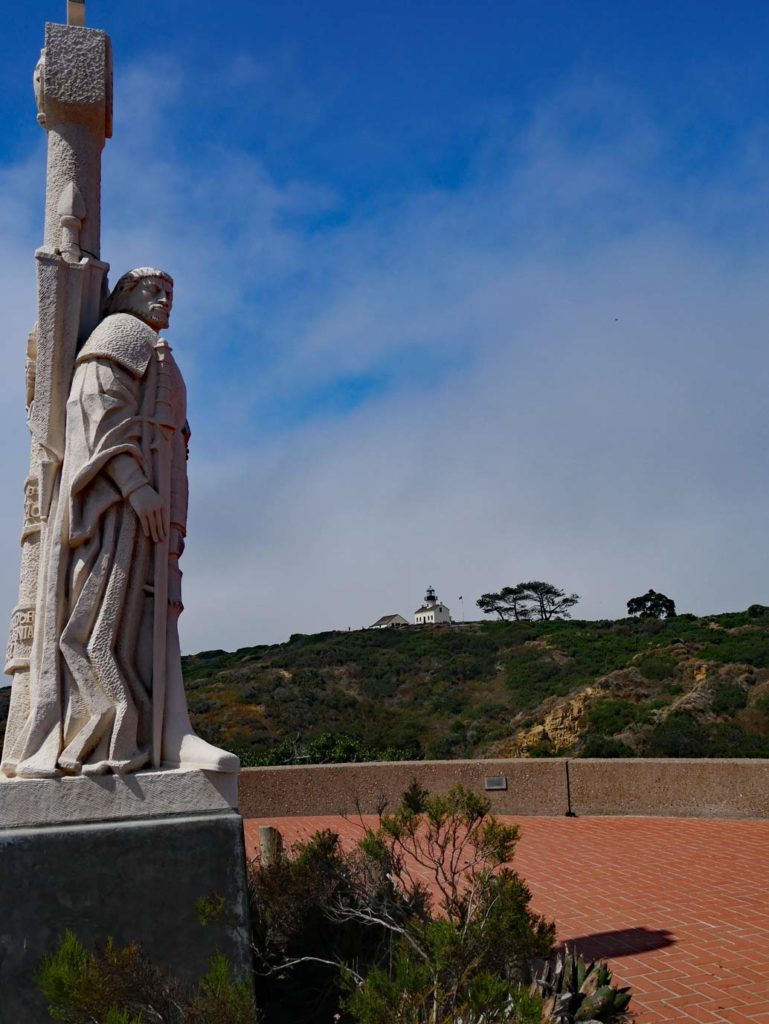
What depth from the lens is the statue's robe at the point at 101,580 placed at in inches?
149

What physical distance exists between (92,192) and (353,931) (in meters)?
4.06

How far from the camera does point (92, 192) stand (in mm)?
4613

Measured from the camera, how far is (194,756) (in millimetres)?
3904

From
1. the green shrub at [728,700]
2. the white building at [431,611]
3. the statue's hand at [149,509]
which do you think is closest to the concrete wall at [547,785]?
the statue's hand at [149,509]

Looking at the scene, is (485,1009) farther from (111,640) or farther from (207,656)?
(207,656)

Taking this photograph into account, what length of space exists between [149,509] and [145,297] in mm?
1172

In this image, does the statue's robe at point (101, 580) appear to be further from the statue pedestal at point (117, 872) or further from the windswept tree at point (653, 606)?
the windswept tree at point (653, 606)

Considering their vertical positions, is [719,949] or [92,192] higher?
[92,192]

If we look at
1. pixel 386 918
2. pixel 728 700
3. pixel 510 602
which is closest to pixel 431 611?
pixel 510 602

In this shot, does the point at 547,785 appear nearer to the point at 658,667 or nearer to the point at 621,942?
the point at 621,942

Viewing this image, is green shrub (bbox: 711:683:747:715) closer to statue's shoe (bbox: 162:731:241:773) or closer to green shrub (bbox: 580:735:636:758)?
green shrub (bbox: 580:735:636:758)

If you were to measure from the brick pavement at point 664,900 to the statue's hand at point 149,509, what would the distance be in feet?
11.6

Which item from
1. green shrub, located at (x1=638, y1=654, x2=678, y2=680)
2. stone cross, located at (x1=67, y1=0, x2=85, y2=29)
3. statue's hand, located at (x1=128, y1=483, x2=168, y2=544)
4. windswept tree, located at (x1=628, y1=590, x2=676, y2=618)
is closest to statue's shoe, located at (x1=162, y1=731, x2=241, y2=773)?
statue's hand, located at (x1=128, y1=483, x2=168, y2=544)

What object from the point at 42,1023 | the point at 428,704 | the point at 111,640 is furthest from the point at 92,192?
the point at 428,704
